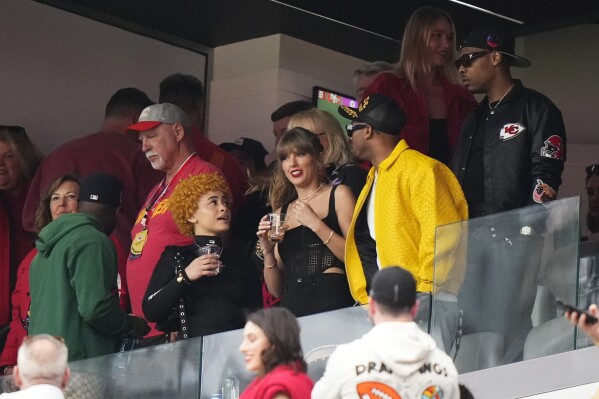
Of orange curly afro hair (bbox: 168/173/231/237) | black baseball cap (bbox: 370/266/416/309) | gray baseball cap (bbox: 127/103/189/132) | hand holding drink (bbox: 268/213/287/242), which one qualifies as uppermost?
gray baseball cap (bbox: 127/103/189/132)

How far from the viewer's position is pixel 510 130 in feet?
29.4

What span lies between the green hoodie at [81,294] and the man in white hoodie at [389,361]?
2598mm

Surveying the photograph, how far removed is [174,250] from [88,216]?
0.51 metres

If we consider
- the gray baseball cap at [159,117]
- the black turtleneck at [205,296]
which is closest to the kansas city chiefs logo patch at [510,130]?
the black turtleneck at [205,296]

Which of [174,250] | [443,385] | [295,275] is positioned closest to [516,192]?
[295,275]

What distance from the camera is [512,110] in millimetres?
9016

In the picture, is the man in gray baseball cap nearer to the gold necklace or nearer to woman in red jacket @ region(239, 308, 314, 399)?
the gold necklace

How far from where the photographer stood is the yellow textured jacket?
8375 millimetres

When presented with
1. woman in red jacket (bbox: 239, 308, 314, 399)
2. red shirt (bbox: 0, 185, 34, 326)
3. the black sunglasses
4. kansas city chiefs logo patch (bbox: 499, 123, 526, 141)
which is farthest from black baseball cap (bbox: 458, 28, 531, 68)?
red shirt (bbox: 0, 185, 34, 326)

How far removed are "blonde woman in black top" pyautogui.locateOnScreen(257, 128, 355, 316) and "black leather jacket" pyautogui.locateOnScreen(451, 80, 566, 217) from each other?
784 mm

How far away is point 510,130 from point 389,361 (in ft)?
10.2

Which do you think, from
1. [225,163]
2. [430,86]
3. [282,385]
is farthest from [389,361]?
[225,163]

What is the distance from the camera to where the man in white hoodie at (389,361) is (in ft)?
20.1

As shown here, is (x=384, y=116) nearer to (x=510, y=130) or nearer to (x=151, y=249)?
(x=510, y=130)
